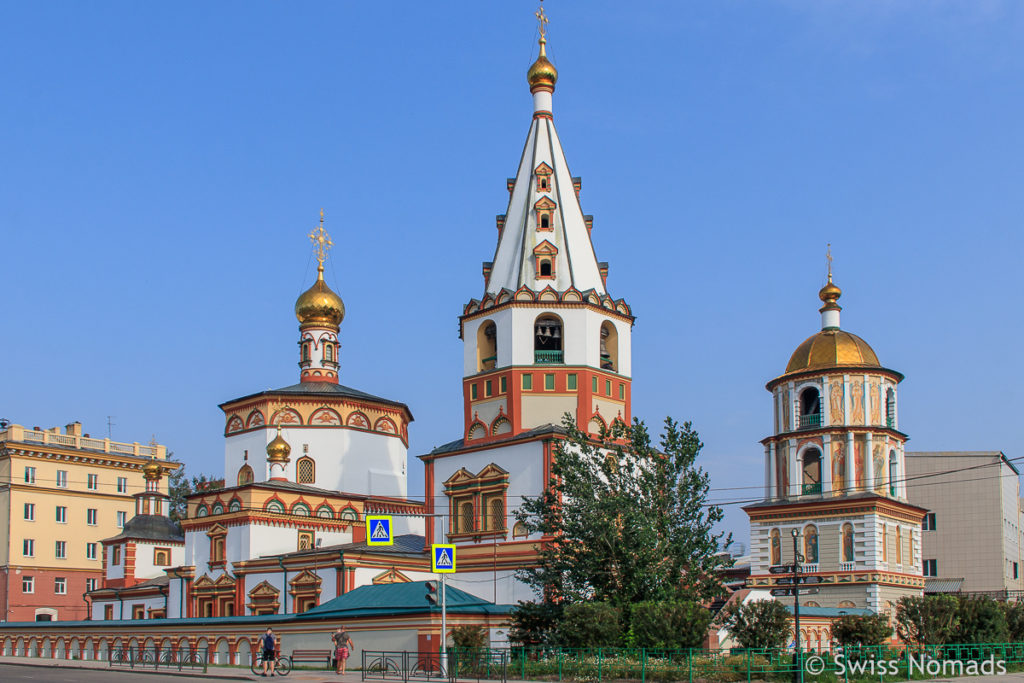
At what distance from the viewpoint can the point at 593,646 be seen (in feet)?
88.2

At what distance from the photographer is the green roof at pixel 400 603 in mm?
32594

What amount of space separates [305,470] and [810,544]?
2042 centimetres

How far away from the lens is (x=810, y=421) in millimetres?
45781

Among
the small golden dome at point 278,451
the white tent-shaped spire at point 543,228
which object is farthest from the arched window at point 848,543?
the small golden dome at point 278,451

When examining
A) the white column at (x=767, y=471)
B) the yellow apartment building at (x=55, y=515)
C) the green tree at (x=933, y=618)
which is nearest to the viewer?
the green tree at (x=933, y=618)

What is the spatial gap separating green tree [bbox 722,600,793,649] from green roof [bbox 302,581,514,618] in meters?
7.21

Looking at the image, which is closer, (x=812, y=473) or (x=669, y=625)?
(x=669, y=625)

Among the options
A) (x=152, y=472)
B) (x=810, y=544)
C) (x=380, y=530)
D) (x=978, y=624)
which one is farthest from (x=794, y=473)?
(x=152, y=472)

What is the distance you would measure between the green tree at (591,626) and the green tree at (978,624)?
9.09 meters

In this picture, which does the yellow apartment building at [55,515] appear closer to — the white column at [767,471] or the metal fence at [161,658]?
the metal fence at [161,658]

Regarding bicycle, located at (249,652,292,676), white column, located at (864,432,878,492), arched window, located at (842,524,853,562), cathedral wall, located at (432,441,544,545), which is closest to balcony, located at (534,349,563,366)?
cathedral wall, located at (432,441,544,545)

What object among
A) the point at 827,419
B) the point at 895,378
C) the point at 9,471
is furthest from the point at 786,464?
the point at 9,471

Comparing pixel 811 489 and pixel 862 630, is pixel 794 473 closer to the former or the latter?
pixel 811 489

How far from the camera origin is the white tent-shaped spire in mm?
39812
